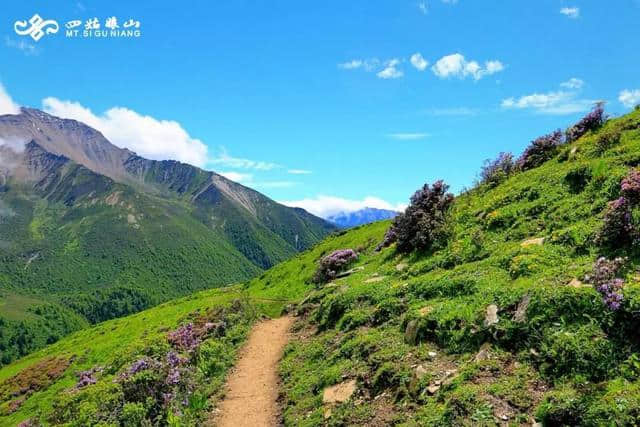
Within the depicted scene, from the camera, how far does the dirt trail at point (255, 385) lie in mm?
15938

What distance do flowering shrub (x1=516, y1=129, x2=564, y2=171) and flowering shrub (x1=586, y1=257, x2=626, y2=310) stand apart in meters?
19.2

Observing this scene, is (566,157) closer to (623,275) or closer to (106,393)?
(623,275)

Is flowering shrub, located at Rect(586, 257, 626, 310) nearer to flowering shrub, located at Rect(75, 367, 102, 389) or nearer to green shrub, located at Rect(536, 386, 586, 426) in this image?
green shrub, located at Rect(536, 386, 586, 426)

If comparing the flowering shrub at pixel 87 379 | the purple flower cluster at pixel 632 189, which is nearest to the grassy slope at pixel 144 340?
the flowering shrub at pixel 87 379


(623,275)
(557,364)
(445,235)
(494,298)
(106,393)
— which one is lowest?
(106,393)

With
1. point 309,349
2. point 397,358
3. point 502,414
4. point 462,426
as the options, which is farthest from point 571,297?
point 309,349

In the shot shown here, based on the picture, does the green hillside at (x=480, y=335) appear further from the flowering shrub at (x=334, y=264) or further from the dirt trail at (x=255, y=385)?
the flowering shrub at (x=334, y=264)

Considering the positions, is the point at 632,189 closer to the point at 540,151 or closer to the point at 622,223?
the point at 622,223

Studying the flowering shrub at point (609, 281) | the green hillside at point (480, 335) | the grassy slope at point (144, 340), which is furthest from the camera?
the grassy slope at point (144, 340)

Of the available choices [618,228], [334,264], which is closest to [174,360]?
[618,228]

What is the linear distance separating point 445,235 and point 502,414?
16.3 m

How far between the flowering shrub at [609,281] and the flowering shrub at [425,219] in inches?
528

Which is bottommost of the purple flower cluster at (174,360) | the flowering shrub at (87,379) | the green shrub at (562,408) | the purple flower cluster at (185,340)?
the flowering shrub at (87,379)

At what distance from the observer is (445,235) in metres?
25.1
